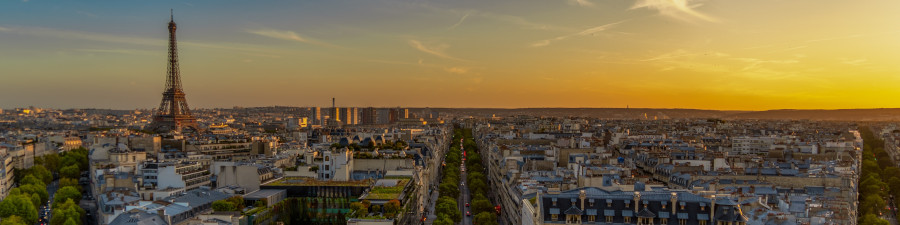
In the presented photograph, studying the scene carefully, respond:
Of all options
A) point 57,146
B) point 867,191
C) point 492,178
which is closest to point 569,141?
point 492,178

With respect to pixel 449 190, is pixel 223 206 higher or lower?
higher

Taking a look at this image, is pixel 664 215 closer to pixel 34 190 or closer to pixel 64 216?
pixel 64 216

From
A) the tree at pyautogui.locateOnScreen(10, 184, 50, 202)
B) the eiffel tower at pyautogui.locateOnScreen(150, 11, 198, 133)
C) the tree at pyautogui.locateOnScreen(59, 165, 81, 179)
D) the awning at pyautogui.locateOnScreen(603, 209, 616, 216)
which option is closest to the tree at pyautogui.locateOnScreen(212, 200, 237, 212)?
the awning at pyautogui.locateOnScreen(603, 209, 616, 216)

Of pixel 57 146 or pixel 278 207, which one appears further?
pixel 57 146

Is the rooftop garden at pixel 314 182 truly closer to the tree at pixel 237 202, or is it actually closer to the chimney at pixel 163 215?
the tree at pixel 237 202

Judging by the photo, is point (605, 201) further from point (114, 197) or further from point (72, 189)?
point (72, 189)

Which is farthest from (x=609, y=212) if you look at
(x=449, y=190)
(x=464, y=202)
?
(x=464, y=202)

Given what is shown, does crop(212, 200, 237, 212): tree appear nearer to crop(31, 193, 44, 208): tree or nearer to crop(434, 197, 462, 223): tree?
crop(434, 197, 462, 223): tree
